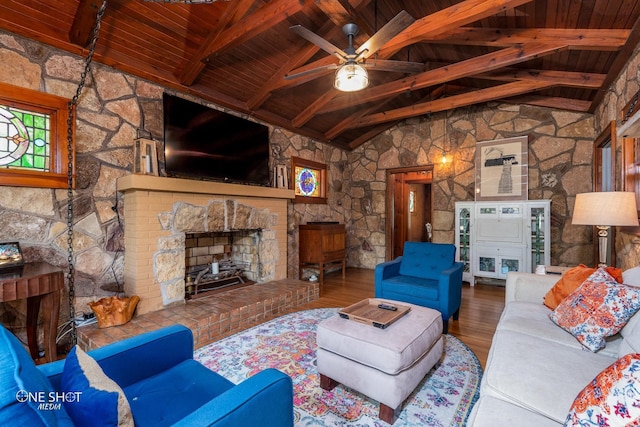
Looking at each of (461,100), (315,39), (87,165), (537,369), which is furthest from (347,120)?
(537,369)

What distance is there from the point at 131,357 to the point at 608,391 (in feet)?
5.88

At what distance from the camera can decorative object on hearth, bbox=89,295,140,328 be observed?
8.18 feet

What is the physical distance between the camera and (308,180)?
5.33 meters

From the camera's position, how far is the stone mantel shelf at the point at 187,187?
8.83 feet

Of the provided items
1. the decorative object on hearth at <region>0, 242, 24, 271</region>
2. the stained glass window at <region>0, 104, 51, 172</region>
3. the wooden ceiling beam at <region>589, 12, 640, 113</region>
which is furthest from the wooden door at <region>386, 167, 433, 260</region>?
the decorative object on hearth at <region>0, 242, 24, 271</region>

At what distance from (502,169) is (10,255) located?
605cm

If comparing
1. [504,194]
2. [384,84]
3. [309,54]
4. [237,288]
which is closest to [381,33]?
[309,54]

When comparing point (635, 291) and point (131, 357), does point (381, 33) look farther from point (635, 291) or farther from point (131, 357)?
point (131, 357)

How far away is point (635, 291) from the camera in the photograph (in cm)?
155

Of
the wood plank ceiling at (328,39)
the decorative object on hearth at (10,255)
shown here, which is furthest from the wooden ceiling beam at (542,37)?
the decorative object on hearth at (10,255)

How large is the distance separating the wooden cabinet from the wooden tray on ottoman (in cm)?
245

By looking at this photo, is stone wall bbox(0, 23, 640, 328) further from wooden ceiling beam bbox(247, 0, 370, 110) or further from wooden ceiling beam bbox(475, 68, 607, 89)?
wooden ceiling beam bbox(247, 0, 370, 110)

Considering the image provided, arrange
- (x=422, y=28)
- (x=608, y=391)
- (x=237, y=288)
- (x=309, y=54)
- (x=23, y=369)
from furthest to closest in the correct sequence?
(x=237, y=288), (x=309, y=54), (x=422, y=28), (x=608, y=391), (x=23, y=369)

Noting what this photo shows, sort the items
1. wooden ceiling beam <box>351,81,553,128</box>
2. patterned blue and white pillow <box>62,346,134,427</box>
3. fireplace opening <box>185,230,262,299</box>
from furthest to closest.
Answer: wooden ceiling beam <box>351,81,553,128</box>
fireplace opening <box>185,230,262,299</box>
patterned blue and white pillow <box>62,346,134,427</box>
